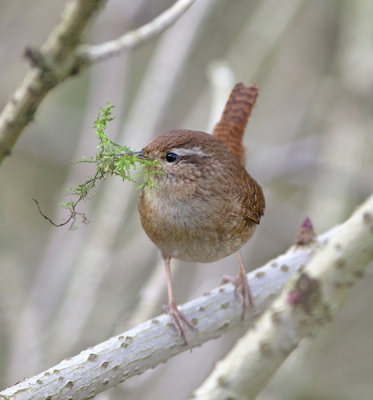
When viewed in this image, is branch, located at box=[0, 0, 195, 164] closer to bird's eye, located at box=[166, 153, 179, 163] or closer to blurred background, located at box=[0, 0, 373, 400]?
bird's eye, located at box=[166, 153, 179, 163]

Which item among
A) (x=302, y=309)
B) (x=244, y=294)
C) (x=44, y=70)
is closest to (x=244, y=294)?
(x=244, y=294)

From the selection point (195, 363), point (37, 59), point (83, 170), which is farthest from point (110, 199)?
point (37, 59)

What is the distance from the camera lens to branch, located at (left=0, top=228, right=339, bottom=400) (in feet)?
5.77

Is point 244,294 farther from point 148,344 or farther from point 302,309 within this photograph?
point 302,309

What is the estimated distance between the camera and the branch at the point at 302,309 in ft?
4.92

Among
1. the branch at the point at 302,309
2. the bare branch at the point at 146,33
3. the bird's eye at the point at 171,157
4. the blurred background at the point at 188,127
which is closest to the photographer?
the branch at the point at 302,309

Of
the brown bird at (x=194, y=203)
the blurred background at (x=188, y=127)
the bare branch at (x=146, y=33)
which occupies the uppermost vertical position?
the blurred background at (x=188, y=127)

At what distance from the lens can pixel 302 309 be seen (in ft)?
4.90

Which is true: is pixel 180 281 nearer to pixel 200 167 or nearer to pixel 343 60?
pixel 343 60

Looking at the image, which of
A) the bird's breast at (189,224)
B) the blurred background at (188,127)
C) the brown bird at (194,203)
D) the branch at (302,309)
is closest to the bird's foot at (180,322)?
the brown bird at (194,203)

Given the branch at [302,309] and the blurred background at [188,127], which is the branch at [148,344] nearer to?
the branch at [302,309]

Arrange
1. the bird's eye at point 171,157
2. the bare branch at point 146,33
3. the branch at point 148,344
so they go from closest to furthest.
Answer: the branch at point 148,344 → the bare branch at point 146,33 → the bird's eye at point 171,157

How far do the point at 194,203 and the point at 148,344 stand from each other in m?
0.70

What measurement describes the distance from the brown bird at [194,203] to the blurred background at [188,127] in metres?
0.91
